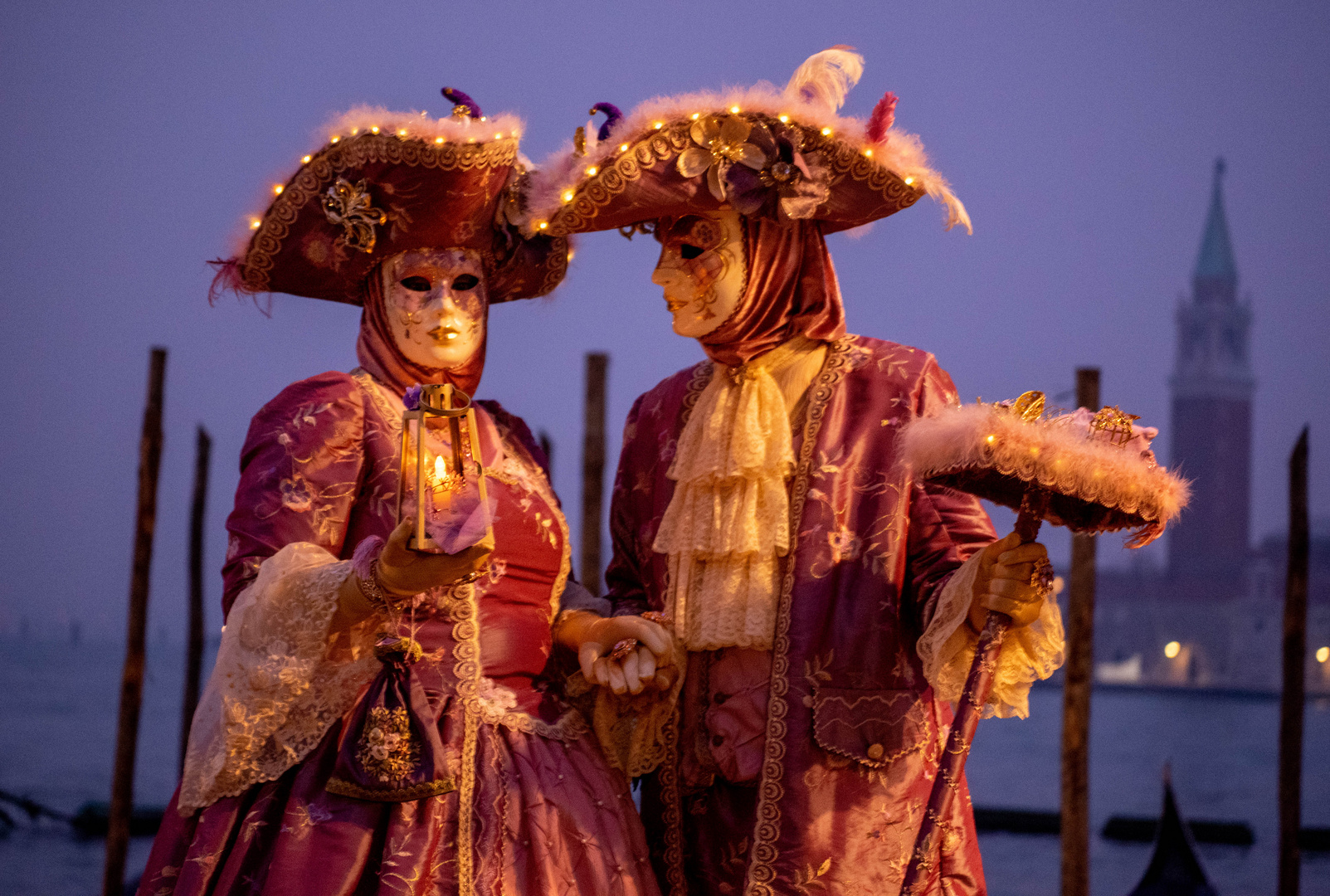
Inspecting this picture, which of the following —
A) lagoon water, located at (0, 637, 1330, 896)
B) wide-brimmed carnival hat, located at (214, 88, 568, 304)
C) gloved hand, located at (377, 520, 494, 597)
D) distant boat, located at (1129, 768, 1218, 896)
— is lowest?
lagoon water, located at (0, 637, 1330, 896)

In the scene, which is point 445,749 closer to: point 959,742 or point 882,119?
point 959,742

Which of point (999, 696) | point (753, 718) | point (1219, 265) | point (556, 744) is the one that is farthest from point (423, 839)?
point (1219, 265)

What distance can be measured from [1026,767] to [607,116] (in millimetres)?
17324

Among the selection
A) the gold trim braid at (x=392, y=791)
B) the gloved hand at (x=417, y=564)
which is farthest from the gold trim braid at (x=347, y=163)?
the gold trim braid at (x=392, y=791)

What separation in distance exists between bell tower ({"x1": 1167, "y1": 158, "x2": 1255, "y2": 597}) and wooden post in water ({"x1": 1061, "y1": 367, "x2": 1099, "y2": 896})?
32.4m

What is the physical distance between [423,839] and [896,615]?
0.86m

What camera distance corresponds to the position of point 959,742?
6.78 ft

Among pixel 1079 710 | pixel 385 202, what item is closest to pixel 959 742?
pixel 385 202

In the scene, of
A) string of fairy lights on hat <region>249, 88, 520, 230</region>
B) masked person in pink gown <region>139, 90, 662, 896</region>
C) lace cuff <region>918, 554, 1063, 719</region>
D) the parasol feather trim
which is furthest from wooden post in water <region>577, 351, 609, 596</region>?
the parasol feather trim

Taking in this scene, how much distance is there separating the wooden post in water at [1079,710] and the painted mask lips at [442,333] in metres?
4.08

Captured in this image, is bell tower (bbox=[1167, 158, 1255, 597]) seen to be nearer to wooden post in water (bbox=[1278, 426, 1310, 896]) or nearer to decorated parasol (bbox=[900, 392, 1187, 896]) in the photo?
wooden post in water (bbox=[1278, 426, 1310, 896])

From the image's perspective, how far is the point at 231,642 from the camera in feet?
6.97

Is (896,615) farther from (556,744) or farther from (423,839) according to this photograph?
(423,839)

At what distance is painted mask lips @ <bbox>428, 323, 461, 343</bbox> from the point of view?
2.41m
